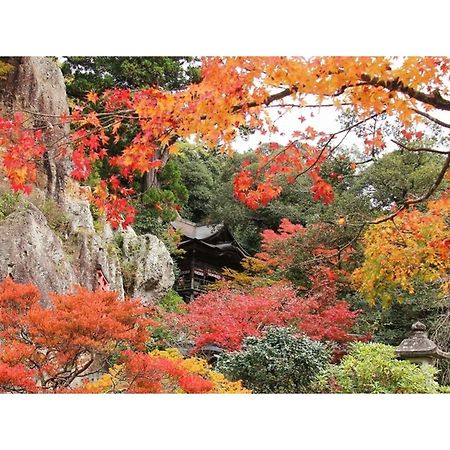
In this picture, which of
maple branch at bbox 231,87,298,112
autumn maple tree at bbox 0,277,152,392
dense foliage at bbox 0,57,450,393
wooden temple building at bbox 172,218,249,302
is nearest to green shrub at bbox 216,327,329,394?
dense foliage at bbox 0,57,450,393

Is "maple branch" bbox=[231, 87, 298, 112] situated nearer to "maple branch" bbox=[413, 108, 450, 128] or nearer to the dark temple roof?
"maple branch" bbox=[413, 108, 450, 128]

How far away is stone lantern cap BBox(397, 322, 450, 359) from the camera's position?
4922mm

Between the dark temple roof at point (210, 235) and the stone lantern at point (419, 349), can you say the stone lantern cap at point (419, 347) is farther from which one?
the dark temple roof at point (210, 235)

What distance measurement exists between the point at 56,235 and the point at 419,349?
110 inches

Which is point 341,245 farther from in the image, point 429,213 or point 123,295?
point 123,295

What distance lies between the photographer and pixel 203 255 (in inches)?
201

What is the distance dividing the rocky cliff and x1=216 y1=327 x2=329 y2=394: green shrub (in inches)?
30.1

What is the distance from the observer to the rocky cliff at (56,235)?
4.86 m

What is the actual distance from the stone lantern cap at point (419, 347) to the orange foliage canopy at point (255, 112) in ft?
3.82

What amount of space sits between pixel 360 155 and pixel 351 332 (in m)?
1.29
